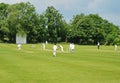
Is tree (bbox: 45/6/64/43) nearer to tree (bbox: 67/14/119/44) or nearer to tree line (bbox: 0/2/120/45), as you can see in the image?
tree line (bbox: 0/2/120/45)

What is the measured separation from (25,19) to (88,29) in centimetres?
2747

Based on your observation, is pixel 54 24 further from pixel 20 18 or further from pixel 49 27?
pixel 20 18

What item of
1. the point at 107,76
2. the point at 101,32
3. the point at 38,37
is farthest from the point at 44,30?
the point at 107,76

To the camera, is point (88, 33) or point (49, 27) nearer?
point (49, 27)

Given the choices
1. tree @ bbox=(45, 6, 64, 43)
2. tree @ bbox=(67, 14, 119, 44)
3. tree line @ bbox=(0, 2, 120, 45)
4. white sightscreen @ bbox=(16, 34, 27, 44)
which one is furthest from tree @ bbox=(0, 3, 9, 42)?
tree @ bbox=(67, 14, 119, 44)

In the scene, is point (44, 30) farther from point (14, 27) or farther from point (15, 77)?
point (15, 77)

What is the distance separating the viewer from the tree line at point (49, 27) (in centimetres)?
13162

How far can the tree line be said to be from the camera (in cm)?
13162

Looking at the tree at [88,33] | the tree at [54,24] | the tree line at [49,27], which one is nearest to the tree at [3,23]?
the tree line at [49,27]

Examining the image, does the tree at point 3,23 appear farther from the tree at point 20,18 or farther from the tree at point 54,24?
the tree at point 54,24

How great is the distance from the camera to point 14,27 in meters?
130

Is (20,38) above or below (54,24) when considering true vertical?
below

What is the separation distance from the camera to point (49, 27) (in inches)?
5591

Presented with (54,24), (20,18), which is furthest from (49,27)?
(20,18)
